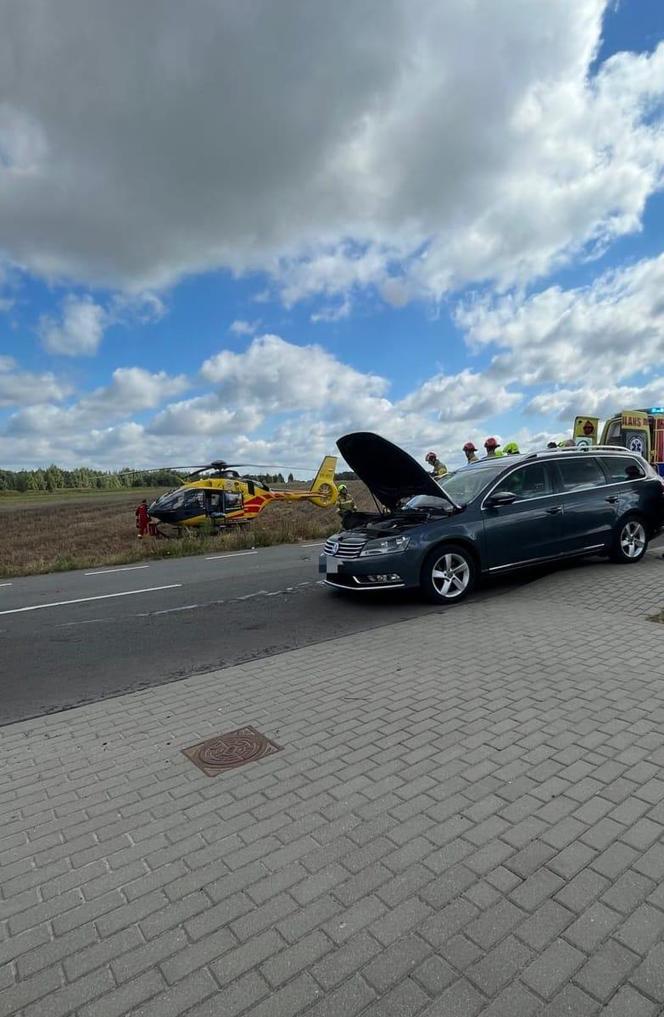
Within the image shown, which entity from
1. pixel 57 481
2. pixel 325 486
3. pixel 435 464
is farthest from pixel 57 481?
pixel 435 464

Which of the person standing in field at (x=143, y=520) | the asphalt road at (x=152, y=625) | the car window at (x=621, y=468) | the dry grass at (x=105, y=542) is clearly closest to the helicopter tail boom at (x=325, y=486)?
the dry grass at (x=105, y=542)

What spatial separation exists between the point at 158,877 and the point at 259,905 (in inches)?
19.8

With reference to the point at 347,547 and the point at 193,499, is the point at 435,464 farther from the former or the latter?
the point at 193,499

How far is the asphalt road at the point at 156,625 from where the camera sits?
5316mm

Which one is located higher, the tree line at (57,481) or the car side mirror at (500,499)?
the tree line at (57,481)

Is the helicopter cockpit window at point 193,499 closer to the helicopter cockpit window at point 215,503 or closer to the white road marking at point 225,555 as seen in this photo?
the helicopter cockpit window at point 215,503

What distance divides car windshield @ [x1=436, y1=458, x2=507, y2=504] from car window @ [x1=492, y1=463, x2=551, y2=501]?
0.64 feet

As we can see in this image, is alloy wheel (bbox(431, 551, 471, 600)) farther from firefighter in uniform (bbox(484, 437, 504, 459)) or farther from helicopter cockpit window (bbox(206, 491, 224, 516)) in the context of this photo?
helicopter cockpit window (bbox(206, 491, 224, 516))

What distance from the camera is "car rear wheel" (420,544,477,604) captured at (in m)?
7.13

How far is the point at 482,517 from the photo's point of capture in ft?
24.4

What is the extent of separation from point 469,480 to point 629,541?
297 cm

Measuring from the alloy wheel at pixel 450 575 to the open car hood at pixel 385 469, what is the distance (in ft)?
2.59

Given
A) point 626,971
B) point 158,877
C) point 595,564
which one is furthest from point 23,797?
point 595,564

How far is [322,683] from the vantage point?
15.5 feet
